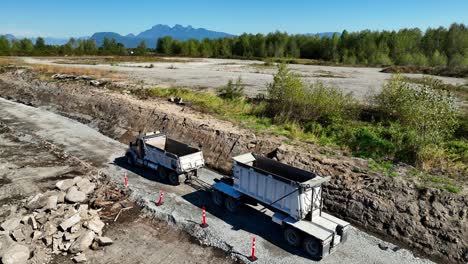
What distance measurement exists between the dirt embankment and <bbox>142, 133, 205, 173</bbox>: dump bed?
2567mm

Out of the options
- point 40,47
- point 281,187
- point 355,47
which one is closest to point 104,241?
point 281,187

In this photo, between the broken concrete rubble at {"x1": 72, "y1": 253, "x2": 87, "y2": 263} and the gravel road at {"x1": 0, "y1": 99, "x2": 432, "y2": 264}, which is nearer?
the broken concrete rubble at {"x1": 72, "y1": 253, "x2": 87, "y2": 263}

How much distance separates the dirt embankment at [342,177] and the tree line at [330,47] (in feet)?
221

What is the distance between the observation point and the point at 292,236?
13.0 meters

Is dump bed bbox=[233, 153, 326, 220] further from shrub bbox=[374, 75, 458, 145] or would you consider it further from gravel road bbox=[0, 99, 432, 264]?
shrub bbox=[374, 75, 458, 145]

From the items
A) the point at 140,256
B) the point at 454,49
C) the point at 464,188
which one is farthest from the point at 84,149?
the point at 454,49

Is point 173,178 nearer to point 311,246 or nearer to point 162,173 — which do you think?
point 162,173

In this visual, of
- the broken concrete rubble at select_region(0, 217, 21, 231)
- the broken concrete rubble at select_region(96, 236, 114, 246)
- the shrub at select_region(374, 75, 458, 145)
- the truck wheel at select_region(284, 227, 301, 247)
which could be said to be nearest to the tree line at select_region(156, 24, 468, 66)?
the shrub at select_region(374, 75, 458, 145)

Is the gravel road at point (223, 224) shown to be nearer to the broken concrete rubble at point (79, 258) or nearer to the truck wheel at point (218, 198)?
the truck wheel at point (218, 198)

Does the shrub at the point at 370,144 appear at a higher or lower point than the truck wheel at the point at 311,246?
higher

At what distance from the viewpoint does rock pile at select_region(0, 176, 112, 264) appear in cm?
1221

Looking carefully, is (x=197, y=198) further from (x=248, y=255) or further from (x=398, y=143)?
(x=398, y=143)

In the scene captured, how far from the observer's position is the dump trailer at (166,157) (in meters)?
17.8

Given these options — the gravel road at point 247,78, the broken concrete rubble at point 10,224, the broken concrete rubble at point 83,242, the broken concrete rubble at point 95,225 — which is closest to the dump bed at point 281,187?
the broken concrete rubble at point 95,225
